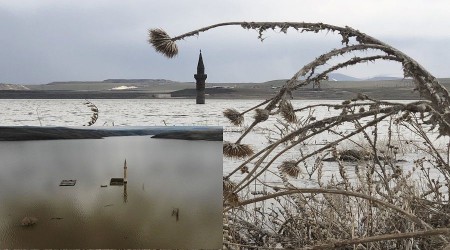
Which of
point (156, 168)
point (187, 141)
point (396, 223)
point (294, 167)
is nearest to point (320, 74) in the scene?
point (294, 167)

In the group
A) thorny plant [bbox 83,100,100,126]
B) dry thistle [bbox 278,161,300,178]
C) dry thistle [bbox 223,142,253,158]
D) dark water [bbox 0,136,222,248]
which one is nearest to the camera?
dark water [bbox 0,136,222,248]

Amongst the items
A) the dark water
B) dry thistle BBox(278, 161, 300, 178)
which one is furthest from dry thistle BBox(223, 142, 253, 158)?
dry thistle BBox(278, 161, 300, 178)

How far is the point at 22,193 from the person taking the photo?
1.47 m

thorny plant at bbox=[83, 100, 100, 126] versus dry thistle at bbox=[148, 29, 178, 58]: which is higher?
dry thistle at bbox=[148, 29, 178, 58]

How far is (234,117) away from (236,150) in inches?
4.9

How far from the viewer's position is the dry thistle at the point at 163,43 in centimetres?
181

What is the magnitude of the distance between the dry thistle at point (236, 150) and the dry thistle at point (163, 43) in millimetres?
360

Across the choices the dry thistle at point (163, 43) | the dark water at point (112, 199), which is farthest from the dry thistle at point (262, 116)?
the dry thistle at point (163, 43)

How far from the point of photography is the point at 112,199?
4.72 feet

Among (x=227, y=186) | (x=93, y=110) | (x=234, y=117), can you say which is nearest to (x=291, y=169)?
(x=234, y=117)

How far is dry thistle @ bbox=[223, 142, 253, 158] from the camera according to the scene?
1571 millimetres

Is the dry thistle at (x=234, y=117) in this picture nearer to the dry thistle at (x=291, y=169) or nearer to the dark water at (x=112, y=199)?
the dark water at (x=112, y=199)

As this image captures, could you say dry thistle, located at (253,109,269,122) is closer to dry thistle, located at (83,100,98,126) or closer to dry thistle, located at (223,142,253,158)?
dry thistle, located at (223,142,253,158)

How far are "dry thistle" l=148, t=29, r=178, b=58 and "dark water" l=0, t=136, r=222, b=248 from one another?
0.38 metres
